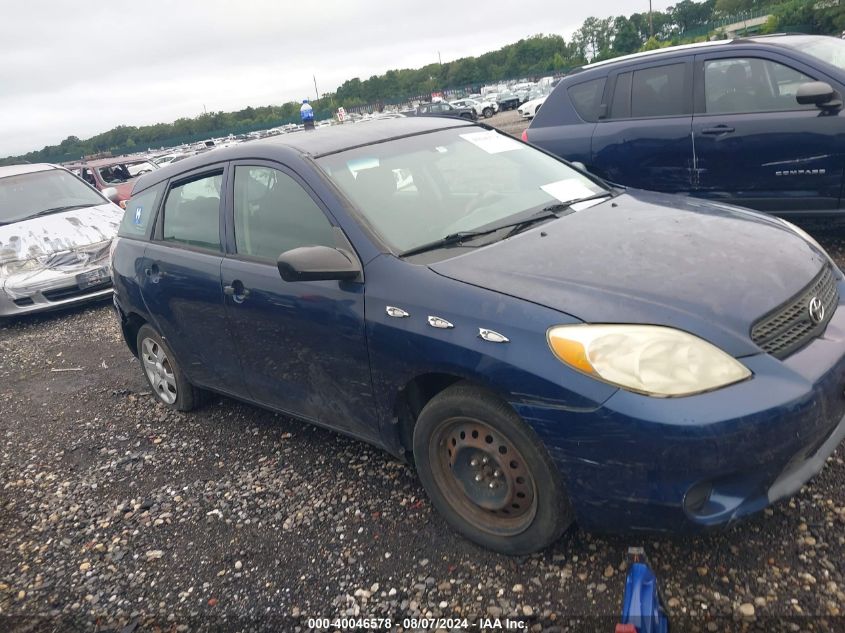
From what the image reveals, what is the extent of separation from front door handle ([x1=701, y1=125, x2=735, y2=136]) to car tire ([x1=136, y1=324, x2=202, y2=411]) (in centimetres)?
448

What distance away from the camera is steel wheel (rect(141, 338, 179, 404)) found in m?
4.70

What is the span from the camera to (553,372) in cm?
230

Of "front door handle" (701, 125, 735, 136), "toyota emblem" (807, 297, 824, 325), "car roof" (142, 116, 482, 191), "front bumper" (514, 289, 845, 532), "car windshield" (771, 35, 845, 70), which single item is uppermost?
"car windshield" (771, 35, 845, 70)

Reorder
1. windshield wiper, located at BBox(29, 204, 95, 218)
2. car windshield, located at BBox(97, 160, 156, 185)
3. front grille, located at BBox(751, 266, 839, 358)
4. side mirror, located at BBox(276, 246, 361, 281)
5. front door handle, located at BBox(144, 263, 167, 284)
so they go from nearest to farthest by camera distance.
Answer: front grille, located at BBox(751, 266, 839, 358) → side mirror, located at BBox(276, 246, 361, 281) → front door handle, located at BBox(144, 263, 167, 284) → windshield wiper, located at BBox(29, 204, 95, 218) → car windshield, located at BBox(97, 160, 156, 185)

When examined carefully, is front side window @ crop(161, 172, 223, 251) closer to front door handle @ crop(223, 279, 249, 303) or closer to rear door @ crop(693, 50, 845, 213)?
front door handle @ crop(223, 279, 249, 303)

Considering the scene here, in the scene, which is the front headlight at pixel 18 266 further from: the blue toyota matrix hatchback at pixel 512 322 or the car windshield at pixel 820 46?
the car windshield at pixel 820 46

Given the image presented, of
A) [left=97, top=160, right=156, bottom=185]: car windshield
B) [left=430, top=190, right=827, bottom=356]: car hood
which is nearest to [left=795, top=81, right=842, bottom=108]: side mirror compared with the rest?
[left=430, top=190, right=827, bottom=356]: car hood

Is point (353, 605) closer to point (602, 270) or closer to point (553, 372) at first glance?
point (553, 372)

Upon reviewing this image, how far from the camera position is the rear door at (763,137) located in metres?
5.20

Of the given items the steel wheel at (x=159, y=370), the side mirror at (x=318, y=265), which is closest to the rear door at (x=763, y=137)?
the side mirror at (x=318, y=265)

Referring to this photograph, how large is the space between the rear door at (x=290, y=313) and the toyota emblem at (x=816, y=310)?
1.71m

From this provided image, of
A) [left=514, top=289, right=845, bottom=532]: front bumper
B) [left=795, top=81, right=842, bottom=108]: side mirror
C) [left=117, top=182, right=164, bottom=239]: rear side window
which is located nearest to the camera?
[left=514, top=289, right=845, bottom=532]: front bumper

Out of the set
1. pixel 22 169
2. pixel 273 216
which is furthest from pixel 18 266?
pixel 273 216

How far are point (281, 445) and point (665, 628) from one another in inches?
96.9
